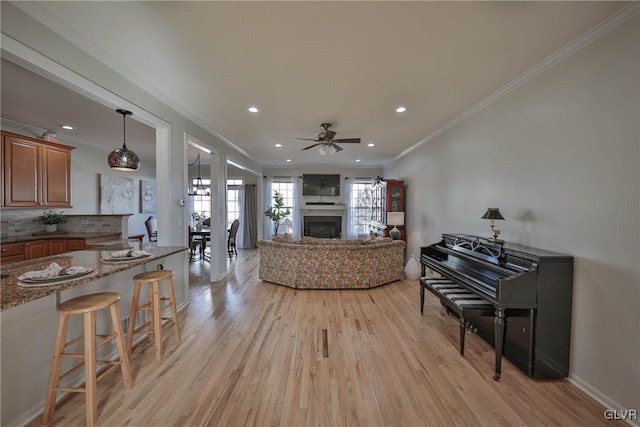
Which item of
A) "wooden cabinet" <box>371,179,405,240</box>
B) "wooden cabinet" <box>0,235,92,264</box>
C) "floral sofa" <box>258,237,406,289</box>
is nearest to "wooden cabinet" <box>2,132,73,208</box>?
"wooden cabinet" <box>0,235,92,264</box>

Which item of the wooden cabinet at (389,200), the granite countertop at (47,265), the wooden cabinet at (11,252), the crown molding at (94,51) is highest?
the crown molding at (94,51)

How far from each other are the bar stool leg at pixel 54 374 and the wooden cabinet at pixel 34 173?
2989mm

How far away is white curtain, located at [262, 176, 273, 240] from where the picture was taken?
812cm

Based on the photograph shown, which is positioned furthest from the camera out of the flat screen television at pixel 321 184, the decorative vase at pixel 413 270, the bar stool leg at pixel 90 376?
the flat screen television at pixel 321 184

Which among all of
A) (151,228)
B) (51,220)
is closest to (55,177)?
(51,220)

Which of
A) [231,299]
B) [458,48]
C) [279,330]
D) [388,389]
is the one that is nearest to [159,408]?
[279,330]

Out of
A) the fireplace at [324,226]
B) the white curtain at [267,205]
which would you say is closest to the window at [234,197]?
the white curtain at [267,205]

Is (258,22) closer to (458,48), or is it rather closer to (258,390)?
(458,48)

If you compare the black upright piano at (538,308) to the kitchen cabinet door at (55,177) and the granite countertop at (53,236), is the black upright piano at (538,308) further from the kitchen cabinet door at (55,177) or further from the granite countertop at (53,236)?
the kitchen cabinet door at (55,177)

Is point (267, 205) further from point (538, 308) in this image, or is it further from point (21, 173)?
point (538, 308)

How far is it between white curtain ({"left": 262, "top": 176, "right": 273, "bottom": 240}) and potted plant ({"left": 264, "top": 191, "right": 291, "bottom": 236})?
0.13m

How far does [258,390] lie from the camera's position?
1.86 m

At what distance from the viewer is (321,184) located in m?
7.92

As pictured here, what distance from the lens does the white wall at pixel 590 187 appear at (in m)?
1.63
